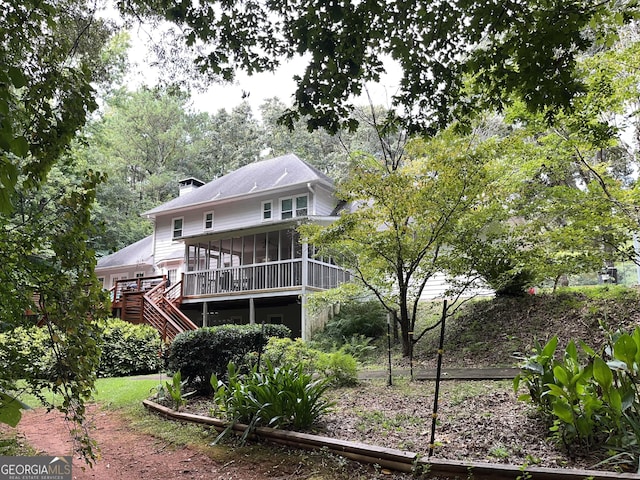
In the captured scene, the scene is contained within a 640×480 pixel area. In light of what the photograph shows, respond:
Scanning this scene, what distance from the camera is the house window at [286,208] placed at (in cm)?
1841

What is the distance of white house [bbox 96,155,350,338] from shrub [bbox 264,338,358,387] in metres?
5.95

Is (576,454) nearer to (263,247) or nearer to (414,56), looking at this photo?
(414,56)

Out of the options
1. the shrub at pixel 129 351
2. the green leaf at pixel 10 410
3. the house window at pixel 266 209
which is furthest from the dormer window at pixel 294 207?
the green leaf at pixel 10 410

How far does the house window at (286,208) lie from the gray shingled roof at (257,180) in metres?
0.80

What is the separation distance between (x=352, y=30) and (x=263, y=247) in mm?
14705

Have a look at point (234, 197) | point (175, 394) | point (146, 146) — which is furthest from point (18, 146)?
point (146, 146)

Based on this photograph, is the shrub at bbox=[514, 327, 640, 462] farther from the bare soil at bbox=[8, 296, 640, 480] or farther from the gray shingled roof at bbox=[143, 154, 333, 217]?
the gray shingled roof at bbox=[143, 154, 333, 217]

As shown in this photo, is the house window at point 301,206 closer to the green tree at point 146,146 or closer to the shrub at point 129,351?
the shrub at point 129,351

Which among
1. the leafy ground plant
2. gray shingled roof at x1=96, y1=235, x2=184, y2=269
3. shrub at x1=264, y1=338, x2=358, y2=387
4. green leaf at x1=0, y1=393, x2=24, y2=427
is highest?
gray shingled roof at x1=96, y1=235, x2=184, y2=269

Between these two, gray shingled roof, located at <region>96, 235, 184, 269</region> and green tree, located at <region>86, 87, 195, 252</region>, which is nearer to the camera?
gray shingled roof, located at <region>96, 235, 184, 269</region>

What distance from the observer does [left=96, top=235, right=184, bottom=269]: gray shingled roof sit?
22.4 meters

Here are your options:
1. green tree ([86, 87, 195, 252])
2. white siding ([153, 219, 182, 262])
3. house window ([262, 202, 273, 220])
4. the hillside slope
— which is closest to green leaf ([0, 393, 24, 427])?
the hillside slope

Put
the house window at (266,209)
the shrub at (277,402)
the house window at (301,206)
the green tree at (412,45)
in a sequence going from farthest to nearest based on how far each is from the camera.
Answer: the house window at (266,209)
the house window at (301,206)
the shrub at (277,402)
the green tree at (412,45)

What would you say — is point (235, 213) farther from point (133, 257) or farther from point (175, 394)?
point (175, 394)
